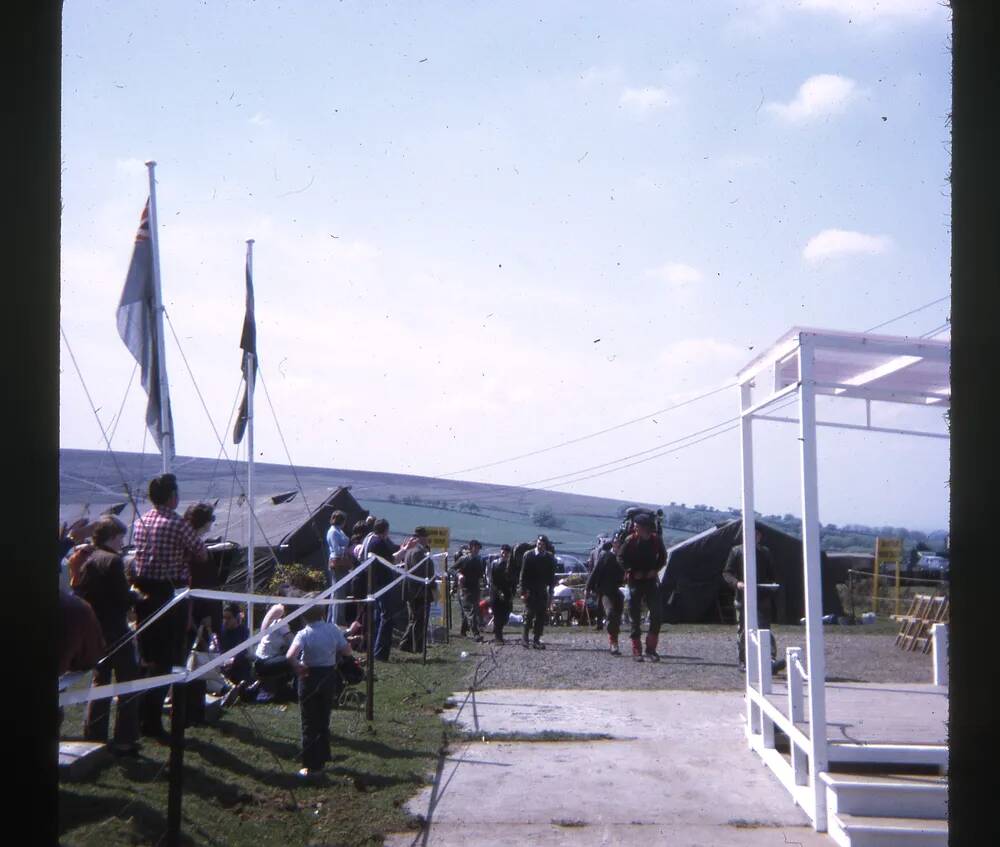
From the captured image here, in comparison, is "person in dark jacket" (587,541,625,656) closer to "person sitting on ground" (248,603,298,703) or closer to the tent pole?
"person sitting on ground" (248,603,298,703)

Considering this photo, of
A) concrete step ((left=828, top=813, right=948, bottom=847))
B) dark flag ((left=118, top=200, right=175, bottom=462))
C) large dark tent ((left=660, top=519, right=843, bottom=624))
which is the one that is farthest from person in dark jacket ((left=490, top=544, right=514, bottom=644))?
concrete step ((left=828, top=813, right=948, bottom=847))

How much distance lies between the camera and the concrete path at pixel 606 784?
5898 mm

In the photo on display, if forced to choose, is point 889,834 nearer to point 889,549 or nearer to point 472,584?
point 472,584

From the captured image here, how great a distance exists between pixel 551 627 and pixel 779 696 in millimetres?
13435

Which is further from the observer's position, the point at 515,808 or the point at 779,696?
the point at 779,696

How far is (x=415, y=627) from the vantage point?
14.1 m

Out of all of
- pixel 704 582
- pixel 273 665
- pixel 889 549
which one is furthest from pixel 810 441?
pixel 704 582

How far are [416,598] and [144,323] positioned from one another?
15.7ft

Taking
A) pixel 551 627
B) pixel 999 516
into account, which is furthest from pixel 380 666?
pixel 999 516

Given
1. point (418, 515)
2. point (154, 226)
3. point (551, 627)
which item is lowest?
point (551, 627)

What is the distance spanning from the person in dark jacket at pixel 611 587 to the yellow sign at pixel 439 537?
3.05 m

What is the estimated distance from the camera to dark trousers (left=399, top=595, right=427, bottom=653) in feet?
45.1

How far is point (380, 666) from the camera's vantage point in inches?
490

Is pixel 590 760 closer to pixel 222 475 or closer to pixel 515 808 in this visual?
pixel 515 808
